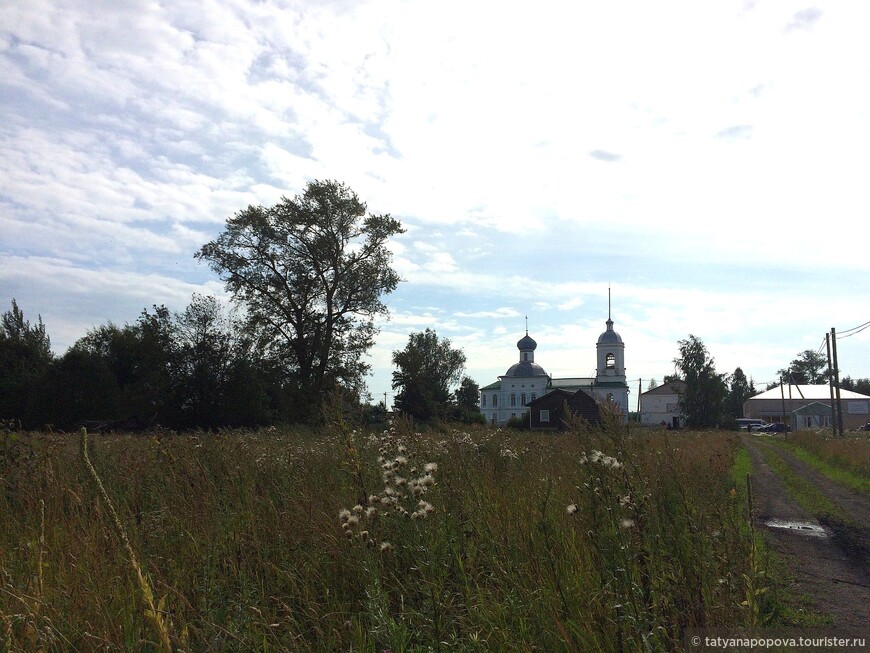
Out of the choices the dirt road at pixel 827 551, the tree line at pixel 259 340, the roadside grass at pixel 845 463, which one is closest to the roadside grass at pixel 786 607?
the dirt road at pixel 827 551

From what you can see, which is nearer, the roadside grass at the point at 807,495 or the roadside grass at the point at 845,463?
the roadside grass at the point at 807,495

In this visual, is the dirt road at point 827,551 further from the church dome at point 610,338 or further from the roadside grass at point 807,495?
the church dome at point 610,338

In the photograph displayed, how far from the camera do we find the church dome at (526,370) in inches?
4899

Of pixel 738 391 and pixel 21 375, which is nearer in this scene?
pixel 21 375

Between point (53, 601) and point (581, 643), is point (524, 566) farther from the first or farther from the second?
point (53, 601)

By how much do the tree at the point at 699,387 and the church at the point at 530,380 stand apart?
1145 inches

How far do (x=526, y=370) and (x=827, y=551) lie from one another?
118 meters

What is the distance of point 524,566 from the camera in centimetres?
447

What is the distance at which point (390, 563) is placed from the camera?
4742mm

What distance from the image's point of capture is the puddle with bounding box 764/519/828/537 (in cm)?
916

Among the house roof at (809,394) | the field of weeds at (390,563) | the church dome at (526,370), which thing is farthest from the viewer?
the church dome at (526,370)

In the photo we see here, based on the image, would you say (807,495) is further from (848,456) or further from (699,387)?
(699,387)

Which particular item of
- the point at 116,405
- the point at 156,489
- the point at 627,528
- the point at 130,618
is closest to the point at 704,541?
the point at 627,528

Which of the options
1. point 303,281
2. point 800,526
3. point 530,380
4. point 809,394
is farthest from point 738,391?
point 800,526
